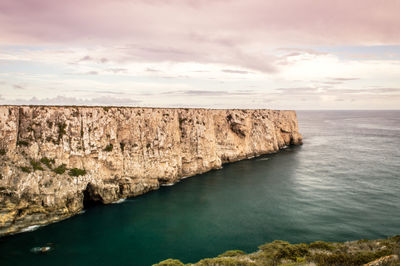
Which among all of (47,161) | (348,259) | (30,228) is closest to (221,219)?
(348,259)

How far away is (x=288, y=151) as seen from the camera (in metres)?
84.4

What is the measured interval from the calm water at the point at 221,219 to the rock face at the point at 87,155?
263 cm

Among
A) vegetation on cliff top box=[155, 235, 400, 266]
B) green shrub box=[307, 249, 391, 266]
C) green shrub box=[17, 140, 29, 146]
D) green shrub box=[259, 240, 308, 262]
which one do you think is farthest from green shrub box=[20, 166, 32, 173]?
green shrub box=[307, 249, 391, 266]

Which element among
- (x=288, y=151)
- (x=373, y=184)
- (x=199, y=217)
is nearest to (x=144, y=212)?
(x=199, y=217)

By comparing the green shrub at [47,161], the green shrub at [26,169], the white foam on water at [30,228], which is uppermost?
the green shrub at [47,161]

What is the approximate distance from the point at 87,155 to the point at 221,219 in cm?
2284

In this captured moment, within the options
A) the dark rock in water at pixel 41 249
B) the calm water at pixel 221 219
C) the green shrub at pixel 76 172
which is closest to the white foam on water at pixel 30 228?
the calm water at pixel 221 219

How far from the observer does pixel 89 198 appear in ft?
133

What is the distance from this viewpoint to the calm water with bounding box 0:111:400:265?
90.5 ft

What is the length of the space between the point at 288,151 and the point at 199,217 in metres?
57.5

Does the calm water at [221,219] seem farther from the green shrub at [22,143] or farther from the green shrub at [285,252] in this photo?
the green shrub at [22,143]

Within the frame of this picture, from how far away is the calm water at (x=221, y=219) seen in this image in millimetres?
27594

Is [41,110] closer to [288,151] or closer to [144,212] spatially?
[144,212]

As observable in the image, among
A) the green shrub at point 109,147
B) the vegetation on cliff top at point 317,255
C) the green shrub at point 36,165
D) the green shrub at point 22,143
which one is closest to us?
the vegetation on cliff top at point 317,255
